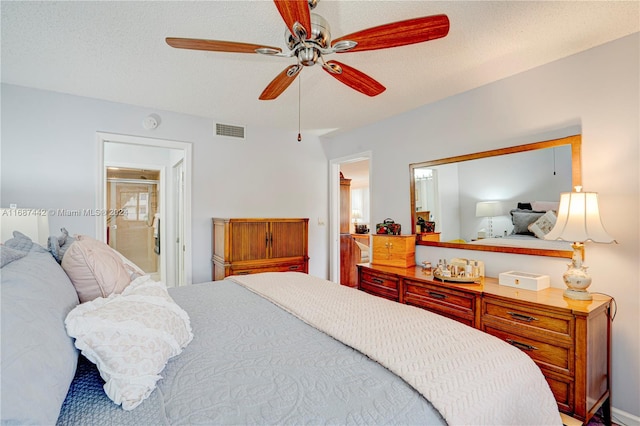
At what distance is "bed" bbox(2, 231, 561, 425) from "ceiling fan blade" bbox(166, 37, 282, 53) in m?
1.05

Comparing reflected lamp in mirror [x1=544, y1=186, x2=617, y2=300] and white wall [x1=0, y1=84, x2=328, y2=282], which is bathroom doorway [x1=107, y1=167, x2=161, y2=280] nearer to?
white wall [x1=0, y1=84, x2=328, y2=282]

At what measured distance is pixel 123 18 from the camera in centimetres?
175

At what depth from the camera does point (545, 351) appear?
1.84 meters

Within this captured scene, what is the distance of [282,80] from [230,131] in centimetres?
206

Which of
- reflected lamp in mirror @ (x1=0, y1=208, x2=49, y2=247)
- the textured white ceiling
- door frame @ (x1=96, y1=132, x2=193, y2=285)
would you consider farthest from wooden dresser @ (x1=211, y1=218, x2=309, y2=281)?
reflected lamp in mirror @ (x1=0, y1=208, x2=49, y2=247)

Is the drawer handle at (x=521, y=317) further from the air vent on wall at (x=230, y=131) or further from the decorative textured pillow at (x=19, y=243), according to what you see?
the air vent on wall at (x=230, y=131)

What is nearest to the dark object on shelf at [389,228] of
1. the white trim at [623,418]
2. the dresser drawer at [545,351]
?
the dresser drawer at [545,351]

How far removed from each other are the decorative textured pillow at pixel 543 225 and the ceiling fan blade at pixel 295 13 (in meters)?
2.13

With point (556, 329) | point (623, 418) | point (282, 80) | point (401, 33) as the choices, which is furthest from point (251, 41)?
point (623, 418)

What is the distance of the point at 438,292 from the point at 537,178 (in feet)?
3.79

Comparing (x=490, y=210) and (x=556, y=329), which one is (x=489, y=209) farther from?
(x=556, y=329)

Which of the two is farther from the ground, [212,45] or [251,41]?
[251,41]

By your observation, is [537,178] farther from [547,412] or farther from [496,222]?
[547,412]

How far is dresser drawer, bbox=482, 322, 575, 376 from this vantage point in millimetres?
1745
